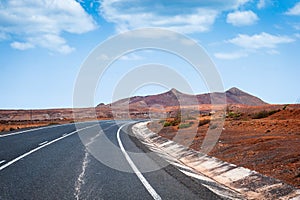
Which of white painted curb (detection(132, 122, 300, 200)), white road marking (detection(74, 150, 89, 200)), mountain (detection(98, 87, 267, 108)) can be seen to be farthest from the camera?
mountain (detection(98, 87, 267, 108))

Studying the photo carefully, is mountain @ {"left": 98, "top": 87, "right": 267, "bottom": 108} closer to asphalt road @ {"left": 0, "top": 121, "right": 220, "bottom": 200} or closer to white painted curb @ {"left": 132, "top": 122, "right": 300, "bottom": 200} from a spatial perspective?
white painted curb @ {"left": 132, "top": 122, "right": 300, "bottom": 200}

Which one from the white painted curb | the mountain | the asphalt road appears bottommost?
the white painted curb

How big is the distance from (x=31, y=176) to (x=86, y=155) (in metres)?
5.13

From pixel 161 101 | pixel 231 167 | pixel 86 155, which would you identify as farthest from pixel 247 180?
pixel 161 101

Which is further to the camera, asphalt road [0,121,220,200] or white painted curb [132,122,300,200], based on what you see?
white painted curb [132,122,300,200]

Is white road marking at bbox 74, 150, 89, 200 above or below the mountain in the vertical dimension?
below

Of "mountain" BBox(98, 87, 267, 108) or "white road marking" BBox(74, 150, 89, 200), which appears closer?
"white road marking" BBox(74, 150, 89, 200)

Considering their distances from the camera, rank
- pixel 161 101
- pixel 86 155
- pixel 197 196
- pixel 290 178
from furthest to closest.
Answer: pixel 161 101, pixel 86 155, pixel 290 178, pixel 197 196

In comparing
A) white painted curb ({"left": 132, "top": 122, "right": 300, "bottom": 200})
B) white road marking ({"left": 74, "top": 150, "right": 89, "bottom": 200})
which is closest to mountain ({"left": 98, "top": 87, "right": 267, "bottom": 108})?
white painted curb ({"left": 132, "top": 122, "right": 300, "bottom": 200})

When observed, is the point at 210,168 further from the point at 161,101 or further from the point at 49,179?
the point at 161,101

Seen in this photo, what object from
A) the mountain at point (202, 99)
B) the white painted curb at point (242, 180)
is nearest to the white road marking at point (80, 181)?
the white painted curb at point (242, 180)

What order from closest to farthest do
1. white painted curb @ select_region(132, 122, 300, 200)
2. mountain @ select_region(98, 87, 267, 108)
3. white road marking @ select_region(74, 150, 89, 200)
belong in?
white road marking @ select_region(74, 150, 89, 200)
white painted curb @ select_region(132, 122, 300, 200)
mountain @ select_region(98, 87, 267, 108)

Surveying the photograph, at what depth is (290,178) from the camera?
941cm

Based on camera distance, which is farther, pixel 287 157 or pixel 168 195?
pixel 287 157
